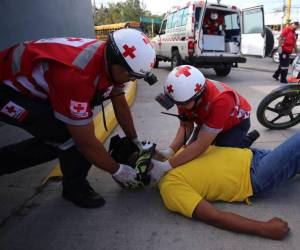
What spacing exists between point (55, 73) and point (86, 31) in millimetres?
6839

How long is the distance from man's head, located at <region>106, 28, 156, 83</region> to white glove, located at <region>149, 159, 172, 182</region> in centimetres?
72

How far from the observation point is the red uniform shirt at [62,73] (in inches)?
77.7

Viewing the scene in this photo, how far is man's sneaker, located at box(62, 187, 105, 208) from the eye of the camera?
2.60 m

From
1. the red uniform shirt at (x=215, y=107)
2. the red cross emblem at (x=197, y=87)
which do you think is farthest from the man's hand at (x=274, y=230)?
the red cross emblem at (x=197, y=87)

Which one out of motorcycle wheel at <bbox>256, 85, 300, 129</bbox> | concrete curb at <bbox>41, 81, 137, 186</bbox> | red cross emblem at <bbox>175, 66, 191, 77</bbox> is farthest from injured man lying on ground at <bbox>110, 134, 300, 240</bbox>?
motorcycle wheel at <bbox>256, 85, 300, 129</bbox>

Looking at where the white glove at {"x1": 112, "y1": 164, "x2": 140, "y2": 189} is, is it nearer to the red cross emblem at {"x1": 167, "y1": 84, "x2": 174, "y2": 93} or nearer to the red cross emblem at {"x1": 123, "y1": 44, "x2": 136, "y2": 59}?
the red cross emblem at {"x1": 167, "y1": 84, "x2": 174, "y2": 93}

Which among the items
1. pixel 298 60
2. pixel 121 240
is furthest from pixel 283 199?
pixel 298 60

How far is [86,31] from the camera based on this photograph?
8461mm

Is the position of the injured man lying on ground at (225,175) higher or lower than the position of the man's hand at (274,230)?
higher

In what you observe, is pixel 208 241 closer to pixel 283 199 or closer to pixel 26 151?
pixel 283 199

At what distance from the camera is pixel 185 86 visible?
241 cm

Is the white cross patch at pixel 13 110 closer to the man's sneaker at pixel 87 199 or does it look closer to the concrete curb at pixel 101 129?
the man's sneaker at pixel 87 199

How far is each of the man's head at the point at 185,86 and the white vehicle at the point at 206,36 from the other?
256 inches

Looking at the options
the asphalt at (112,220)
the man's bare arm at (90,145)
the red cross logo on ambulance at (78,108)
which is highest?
the red cross logo on ambulance at (78,108)
